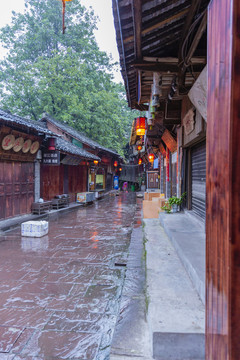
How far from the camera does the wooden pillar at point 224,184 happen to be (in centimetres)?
85

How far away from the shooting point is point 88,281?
449cm

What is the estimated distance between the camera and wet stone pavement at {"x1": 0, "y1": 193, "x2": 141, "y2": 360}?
9.11ft

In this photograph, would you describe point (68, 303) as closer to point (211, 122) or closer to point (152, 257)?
point (152, 257)

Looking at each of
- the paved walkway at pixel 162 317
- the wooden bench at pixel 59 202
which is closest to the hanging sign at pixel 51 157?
the wooden bench at pixel 59 202

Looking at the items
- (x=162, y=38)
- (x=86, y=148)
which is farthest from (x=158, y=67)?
(x=86, y=148)

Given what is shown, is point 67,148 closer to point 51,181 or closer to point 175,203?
point 51,181

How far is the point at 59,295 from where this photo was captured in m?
3.95

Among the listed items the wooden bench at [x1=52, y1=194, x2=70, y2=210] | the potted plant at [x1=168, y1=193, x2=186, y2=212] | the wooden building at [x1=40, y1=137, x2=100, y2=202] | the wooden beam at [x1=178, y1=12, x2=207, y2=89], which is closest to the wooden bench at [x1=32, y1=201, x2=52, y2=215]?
the wooden building at [x1=40, y1=137, x2=100, y2=202]

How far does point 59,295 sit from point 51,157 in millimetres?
8997

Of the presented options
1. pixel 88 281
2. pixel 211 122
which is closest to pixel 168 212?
pixel 88 281

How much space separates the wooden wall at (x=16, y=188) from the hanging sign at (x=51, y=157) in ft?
2.41

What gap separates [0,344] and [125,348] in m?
1.50

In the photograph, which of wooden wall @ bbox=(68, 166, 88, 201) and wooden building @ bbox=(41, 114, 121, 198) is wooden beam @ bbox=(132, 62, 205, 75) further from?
wooden wall @ bbox=(68, 166, 88, 201)

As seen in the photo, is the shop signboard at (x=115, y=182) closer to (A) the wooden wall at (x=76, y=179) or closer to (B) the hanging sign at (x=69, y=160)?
(A) the wooden wall at (x=76, y=179)
